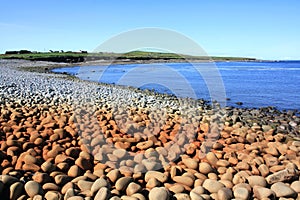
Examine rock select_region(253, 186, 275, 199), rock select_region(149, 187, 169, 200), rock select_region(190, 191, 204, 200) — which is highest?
rock select_region(149, 187, 169, 200)

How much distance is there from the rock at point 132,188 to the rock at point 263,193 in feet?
3.99

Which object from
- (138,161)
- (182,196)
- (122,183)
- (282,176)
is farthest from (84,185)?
(282,176)

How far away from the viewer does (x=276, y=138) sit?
534 centimetres

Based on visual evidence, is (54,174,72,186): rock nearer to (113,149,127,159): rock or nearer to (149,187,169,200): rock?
(113,149,127,159): rock

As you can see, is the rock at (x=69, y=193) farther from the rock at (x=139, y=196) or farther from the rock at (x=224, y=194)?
the rock at (x=224, y=194)

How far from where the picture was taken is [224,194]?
2998mm

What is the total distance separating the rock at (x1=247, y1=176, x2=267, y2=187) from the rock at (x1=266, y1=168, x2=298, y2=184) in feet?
0.39

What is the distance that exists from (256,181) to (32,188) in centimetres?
236

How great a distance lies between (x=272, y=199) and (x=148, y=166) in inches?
54.1

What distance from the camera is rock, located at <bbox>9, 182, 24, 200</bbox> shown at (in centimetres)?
287

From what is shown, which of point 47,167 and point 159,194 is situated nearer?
point 159,194

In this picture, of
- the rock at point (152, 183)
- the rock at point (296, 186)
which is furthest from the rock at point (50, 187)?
the rock at point (296, 186)

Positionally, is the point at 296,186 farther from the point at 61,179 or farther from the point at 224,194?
the point at 61,179

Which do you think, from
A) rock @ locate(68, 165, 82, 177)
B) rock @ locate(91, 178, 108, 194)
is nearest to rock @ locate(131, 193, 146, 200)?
rock @ locate(91, 178, 108, 194)
